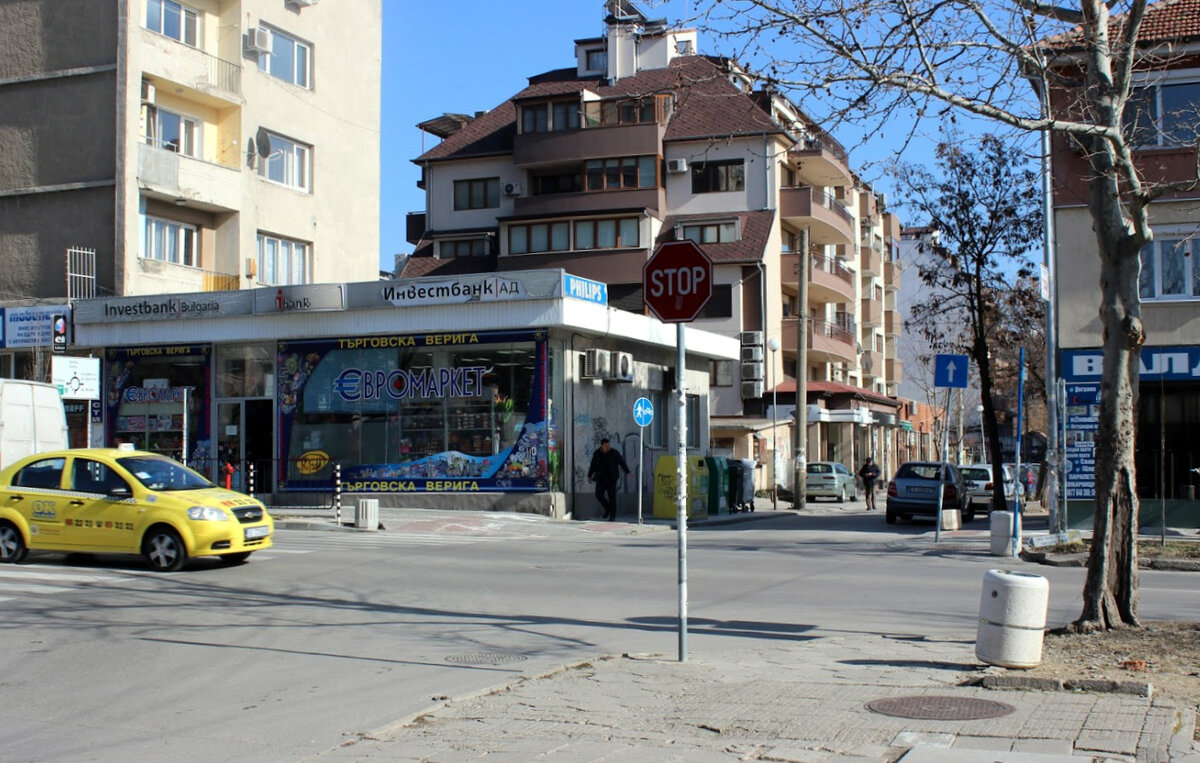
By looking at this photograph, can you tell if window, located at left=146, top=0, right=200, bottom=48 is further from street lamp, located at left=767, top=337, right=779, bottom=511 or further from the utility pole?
street lamp, located at left=767, top=337, right=779, bottom=511

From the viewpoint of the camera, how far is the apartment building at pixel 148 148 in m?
32.4

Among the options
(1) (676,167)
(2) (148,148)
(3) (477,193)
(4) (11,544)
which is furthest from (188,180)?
(3) (477,193)

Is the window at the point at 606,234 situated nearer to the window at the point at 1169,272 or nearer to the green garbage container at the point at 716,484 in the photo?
the green garbage container at the point at 716,484

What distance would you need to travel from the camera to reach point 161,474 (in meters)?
16.1

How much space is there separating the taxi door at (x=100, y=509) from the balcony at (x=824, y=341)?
40331 mm

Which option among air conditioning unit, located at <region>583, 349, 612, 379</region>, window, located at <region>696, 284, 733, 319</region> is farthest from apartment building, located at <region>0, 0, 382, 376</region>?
window, located at <region>696, 284, 733, 319</region>

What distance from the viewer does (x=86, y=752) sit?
687 centimetres

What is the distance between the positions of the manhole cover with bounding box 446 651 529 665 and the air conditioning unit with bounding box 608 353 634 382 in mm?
18948

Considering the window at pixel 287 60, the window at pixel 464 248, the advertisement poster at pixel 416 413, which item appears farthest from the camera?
the window at pixel 464 248

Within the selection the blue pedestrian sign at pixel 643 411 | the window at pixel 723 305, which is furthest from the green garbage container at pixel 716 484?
the window at pixel 723 305

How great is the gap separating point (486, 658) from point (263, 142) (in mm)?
29585

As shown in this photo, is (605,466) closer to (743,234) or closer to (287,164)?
(287,164)

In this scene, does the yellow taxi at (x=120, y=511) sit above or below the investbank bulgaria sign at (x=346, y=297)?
below

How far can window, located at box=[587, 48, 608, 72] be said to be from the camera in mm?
58875
